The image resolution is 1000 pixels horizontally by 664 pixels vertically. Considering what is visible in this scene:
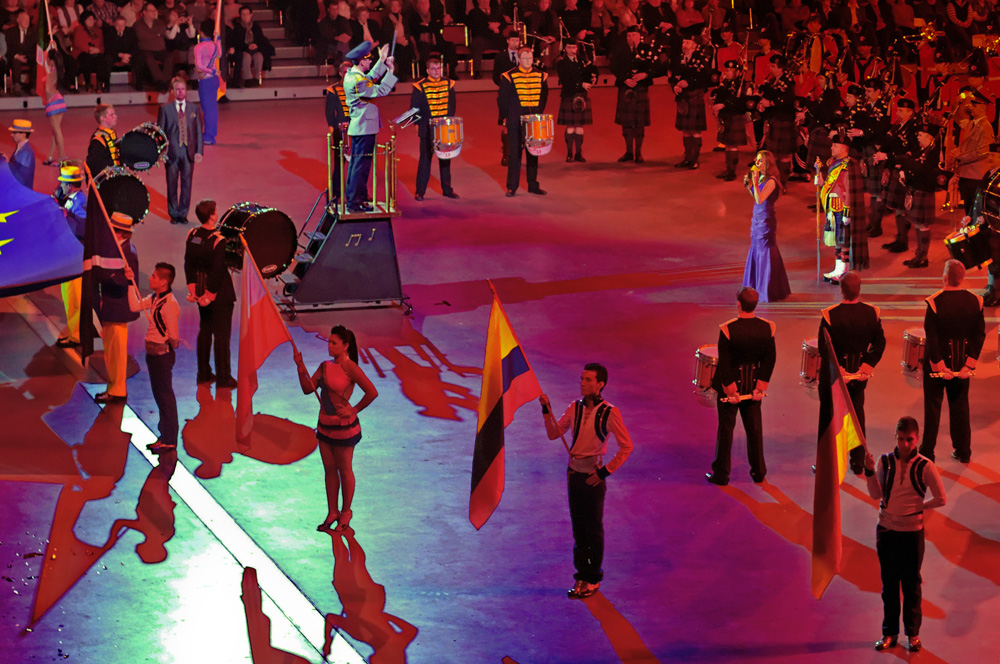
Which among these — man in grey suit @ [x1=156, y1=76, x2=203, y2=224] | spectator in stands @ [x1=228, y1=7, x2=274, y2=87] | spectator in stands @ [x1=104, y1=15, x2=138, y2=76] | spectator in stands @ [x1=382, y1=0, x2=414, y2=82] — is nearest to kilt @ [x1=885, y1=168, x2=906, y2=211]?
man in grey suit @ [x1=156, y1=76, x2=203, y2=224]

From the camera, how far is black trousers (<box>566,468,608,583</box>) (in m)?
8.70

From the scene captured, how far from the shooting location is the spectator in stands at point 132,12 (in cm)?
2727

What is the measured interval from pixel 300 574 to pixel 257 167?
14.0 m

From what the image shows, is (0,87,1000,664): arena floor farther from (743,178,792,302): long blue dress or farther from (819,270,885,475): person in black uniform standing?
(819,270,885,475): person in black uniform standing

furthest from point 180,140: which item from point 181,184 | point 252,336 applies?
point 252,336

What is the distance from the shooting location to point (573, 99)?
22.7 m

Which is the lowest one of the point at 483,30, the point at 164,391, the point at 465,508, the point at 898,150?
the point at 465,508

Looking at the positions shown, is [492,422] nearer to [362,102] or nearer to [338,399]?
[338,399]

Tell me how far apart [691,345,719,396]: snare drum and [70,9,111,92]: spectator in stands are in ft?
65.4

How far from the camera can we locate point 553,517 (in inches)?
400

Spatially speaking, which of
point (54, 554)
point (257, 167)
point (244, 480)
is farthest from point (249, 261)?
point (257, 167)

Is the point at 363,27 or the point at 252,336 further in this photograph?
the point at 363,27

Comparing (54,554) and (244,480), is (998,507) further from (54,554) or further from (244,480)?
(54,554)

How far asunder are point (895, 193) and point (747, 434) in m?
7.89
